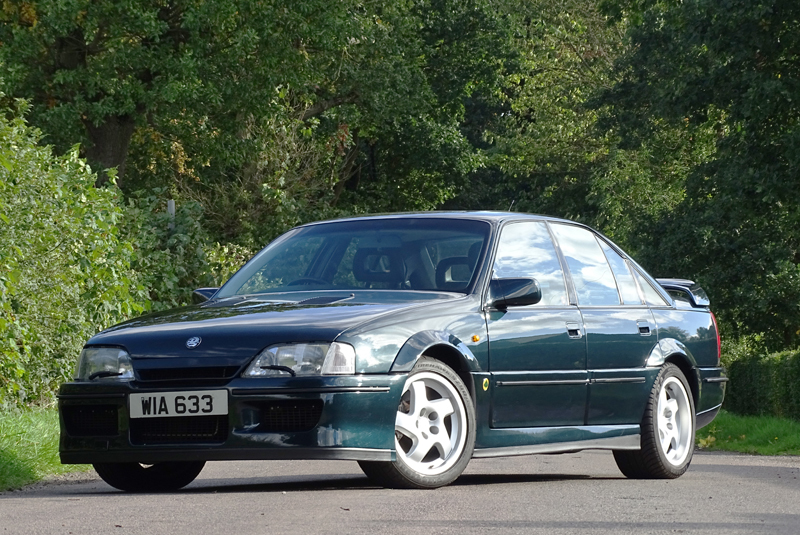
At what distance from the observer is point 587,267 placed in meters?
9.23

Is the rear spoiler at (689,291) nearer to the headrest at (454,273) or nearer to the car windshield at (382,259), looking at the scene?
the car windshield at (382,259)

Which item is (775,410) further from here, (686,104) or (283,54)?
(283,54)

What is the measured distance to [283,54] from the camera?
3023 centimetres

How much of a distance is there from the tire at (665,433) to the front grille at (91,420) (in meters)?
3.47

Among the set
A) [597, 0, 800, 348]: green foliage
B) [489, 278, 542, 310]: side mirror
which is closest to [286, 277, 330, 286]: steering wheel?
[489, 278, 542, 310]: side mirror

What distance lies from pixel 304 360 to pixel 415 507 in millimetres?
943

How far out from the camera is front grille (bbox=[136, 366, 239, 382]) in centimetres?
707

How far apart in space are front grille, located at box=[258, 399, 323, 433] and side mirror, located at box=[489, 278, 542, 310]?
4.85 feet

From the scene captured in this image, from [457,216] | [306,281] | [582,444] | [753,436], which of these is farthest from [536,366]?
[753,436]

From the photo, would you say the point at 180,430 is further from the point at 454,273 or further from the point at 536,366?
the point at 536,366

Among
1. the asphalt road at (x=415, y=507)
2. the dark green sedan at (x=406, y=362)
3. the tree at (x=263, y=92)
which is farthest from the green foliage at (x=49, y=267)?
the tree at (x=263, y=92)

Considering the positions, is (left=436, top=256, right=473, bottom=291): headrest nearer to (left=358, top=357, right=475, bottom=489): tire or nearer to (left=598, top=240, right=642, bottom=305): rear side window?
(left=358, top=357, right=475, bottom=489): tire

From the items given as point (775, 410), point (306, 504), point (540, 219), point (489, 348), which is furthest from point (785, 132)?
point (306, 504)

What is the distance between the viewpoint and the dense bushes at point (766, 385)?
2173 cm
